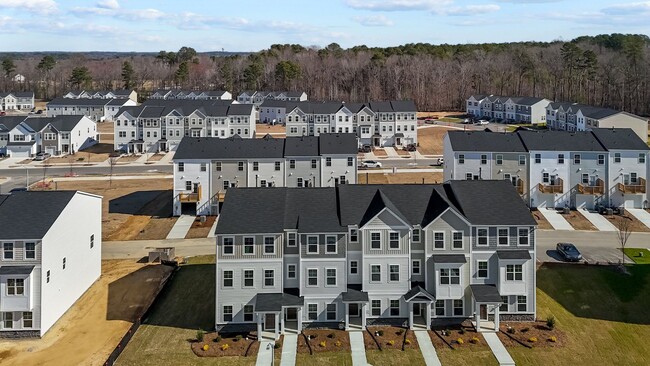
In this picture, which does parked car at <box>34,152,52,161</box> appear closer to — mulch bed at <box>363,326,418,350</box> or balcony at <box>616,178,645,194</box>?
mulch bed at <box>363,326,418,350</box>

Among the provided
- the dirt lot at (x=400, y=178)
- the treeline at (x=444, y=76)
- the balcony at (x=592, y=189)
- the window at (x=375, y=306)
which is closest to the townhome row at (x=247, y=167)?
the dirt lot at (x=400, y=178)

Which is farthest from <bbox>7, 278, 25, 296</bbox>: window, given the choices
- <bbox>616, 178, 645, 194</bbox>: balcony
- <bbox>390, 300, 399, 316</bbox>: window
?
<bbox>616, 178, 645, 194</bbox>: balcony

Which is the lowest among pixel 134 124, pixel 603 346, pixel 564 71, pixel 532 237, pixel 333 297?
pixel 603 346

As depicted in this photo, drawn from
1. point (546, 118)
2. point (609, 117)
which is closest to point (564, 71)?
point (546, 118)

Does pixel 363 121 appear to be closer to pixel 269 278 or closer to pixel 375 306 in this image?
pixel 375 306

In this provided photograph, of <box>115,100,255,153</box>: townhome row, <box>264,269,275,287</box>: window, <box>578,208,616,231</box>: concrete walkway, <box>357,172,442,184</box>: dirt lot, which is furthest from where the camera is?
<box>115,100,255,153</box>: townhome row

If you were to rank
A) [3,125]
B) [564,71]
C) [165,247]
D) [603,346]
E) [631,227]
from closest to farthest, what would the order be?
[603,346] → [165,247] → [631,227] → [3,125] → [564,71]

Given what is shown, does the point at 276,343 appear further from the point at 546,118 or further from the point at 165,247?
the point at 546,118
